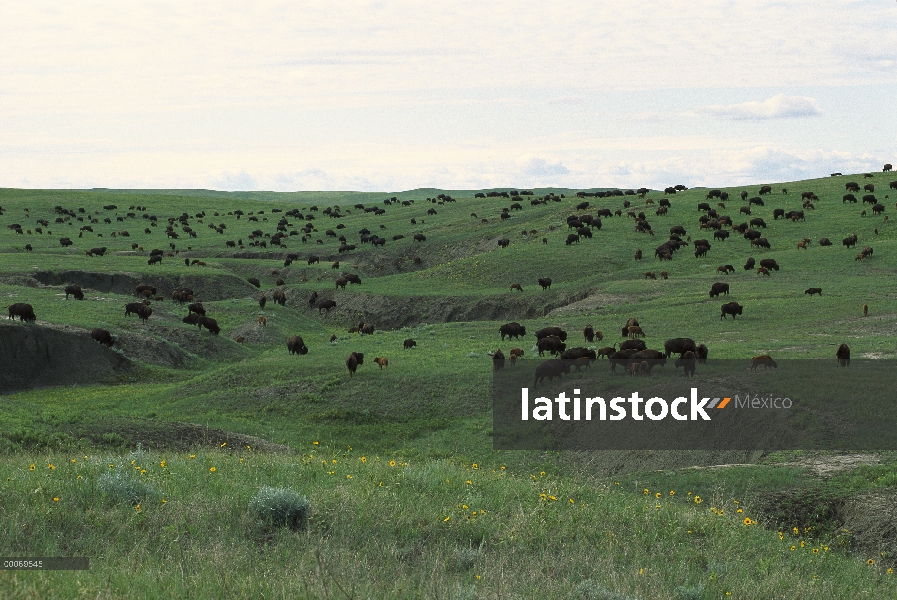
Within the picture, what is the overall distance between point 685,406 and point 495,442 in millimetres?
6484

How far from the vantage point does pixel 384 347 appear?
44.6 metres

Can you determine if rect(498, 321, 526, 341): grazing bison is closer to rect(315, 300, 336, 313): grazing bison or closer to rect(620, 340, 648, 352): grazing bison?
rect(620, 340, 648, 352): grazing bison

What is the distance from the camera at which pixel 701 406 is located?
26672 millimetres

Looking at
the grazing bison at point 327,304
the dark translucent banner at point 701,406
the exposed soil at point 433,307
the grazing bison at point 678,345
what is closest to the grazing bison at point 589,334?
the grazing bison at point 678,345

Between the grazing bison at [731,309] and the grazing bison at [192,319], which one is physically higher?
the grazing bison at [731,309]

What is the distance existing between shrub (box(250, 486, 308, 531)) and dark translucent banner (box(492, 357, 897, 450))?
54.6 ft

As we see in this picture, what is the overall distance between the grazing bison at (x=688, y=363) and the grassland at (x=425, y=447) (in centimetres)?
309

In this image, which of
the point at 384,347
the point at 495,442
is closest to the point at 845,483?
the point at 495,442

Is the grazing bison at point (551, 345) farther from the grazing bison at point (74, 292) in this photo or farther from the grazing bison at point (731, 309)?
the grazing bison at point (74, 292)

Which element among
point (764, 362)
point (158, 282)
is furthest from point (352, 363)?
point (158, 282)

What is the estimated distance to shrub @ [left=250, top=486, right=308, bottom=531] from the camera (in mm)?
10648

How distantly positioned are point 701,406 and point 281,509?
19036 mm

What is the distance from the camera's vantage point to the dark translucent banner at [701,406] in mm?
24500

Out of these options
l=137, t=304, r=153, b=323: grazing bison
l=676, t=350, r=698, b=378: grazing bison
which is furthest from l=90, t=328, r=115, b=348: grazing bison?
l=676, t=350, r=698, b=378: grazing bison
